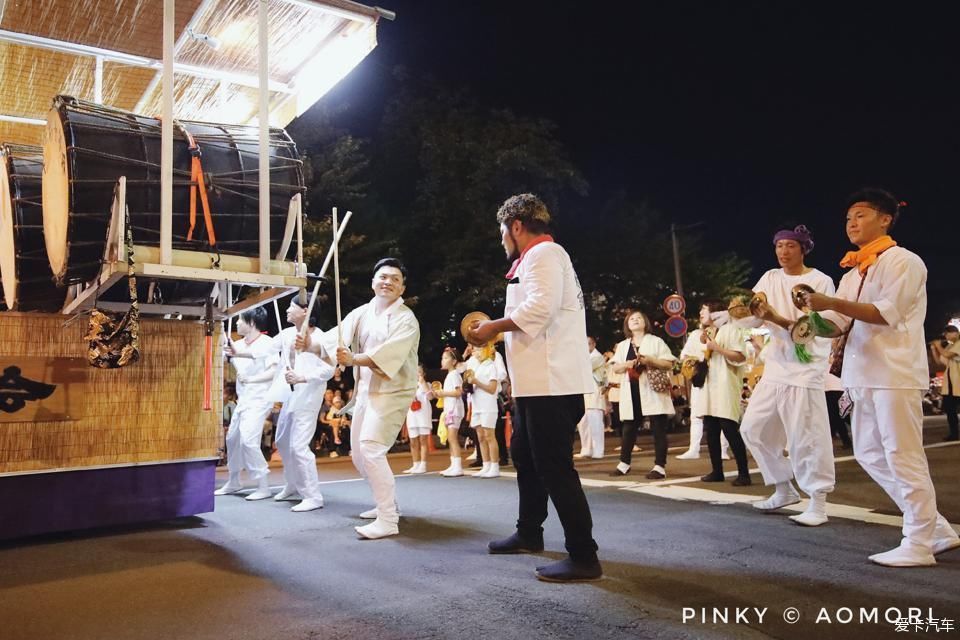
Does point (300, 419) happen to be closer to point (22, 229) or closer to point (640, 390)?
point (22, 229)

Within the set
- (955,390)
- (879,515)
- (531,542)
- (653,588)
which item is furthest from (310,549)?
(955,390)

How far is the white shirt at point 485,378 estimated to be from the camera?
8805mm

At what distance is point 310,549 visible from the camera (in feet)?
14.3

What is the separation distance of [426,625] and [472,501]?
3.38m

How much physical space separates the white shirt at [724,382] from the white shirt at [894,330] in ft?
10.0

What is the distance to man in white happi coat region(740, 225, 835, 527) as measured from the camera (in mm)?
4629

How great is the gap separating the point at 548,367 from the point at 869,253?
6.55 feet

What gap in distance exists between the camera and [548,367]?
3.63m

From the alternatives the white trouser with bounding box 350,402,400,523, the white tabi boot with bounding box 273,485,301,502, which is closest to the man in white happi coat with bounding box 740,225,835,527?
the white trouser with bounding box 350,402,400,523

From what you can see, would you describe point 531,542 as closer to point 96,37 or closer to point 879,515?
point 879,515

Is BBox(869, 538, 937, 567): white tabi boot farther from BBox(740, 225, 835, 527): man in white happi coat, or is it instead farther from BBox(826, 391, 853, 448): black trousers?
BBox(826, 391, 853, 448): black trousers

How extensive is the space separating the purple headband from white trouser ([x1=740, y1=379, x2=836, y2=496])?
1.02 meters

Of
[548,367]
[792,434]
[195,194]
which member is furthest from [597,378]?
[195,194]

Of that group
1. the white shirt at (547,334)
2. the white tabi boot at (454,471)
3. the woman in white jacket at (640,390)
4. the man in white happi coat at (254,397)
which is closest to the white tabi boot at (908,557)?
the white shirt at (547,334)
